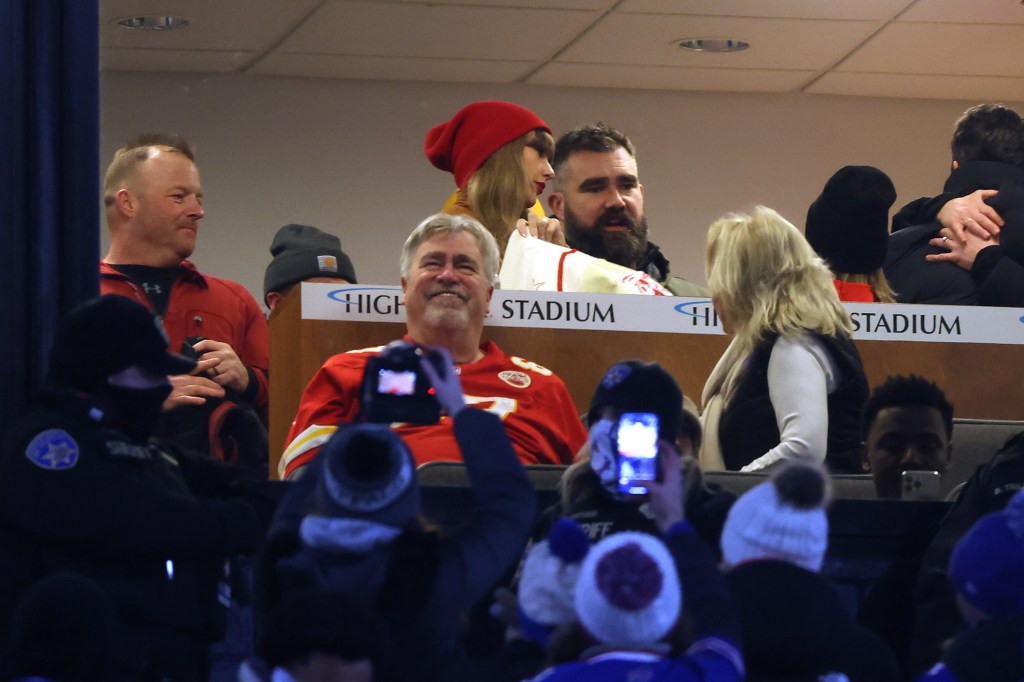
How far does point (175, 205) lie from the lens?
5609mm

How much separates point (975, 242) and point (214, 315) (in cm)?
223

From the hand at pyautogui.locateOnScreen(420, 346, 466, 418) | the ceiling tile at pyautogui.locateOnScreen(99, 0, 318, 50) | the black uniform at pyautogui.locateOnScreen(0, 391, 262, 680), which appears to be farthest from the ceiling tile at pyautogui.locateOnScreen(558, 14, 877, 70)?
the black uniform at pyautogui.locateOnScreen(0, 391, 262, 680)

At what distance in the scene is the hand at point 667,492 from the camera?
3.30 meters

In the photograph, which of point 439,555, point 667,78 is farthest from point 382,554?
point 667,78

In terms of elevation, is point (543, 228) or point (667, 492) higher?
point (543, 228)

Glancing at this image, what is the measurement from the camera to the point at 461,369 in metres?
4.91

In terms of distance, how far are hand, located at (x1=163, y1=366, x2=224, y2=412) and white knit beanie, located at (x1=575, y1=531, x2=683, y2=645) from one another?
1.96 m

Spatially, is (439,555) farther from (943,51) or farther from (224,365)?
(943,51)

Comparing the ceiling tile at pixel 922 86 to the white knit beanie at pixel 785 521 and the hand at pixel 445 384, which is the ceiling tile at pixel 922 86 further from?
the white knit beanie at pixel 785 521

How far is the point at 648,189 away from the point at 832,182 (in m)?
4.60

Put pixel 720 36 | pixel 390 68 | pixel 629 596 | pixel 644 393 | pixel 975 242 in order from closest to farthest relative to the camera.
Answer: pixel 629 596
pixel 644 393
pixel 975 242
pixel 720 36
pixel 390 68

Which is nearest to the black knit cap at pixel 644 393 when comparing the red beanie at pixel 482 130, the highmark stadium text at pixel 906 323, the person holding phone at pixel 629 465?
the person holding phone at pixel 629 465

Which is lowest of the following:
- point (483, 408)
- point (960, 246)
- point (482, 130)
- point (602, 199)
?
point (483, 408)

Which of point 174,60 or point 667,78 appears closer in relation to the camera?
point 174,60
